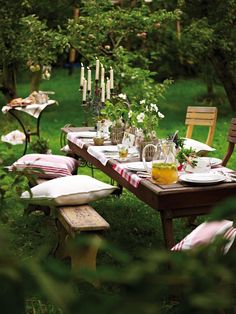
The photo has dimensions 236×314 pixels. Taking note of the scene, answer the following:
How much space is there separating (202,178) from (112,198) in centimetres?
272

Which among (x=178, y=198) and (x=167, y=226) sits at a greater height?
(x=178, y=198)

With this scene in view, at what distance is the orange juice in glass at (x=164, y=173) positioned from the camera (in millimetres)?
3713

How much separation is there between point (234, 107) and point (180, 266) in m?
11.6

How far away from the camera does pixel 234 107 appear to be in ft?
39.1

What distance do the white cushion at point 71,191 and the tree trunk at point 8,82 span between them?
7168 millimetres

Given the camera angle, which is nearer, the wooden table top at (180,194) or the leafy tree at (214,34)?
the wooden table top at (180,194)

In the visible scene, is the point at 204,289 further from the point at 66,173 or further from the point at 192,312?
the point at 66,173

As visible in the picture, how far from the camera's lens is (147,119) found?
464 centimetres

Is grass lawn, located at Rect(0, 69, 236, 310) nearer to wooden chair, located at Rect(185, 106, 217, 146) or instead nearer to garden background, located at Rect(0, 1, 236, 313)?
garden background, located at Rect(0, 1, 236, 313)

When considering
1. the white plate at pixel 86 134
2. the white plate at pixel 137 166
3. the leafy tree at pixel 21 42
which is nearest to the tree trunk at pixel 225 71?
the leafy tree at pixel 21 42

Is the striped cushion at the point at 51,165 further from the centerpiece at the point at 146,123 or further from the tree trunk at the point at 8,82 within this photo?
the tree trunk at the point at 8,82

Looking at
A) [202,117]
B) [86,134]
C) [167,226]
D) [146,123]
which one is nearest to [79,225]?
[167,226]

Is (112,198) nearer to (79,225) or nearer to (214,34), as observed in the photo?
(79,225)

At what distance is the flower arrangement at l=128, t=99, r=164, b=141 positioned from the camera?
4.59 metres
